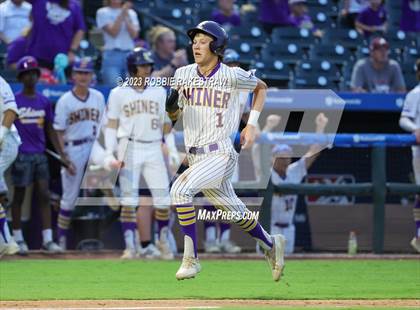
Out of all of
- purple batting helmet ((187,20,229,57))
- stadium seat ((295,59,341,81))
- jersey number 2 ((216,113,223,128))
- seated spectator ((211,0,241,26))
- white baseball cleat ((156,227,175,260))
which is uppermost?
purple batting helmet ((187,20,229,57))

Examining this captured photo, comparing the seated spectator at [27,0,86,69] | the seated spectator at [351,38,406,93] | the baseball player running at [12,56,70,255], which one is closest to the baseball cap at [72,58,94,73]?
the baseball player running at [12,56,70,255]

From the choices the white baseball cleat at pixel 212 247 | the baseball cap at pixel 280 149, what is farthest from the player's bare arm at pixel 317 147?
the white baseball cleat at pixel 212 247

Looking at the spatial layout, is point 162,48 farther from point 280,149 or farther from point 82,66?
point 280,149

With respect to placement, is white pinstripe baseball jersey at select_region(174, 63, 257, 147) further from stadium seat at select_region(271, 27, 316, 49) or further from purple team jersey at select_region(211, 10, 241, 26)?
stadium seat at select_region(271, 27, 316, 49)

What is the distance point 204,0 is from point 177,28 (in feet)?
3.49

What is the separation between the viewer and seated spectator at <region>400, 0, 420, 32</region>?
15.4 m

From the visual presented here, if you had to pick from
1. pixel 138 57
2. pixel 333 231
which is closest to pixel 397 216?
pixel 333 231

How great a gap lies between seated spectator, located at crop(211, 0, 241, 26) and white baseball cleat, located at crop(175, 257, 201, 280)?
24.3 ft

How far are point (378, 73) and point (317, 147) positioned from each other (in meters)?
2.46

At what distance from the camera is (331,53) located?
14125 millimetres

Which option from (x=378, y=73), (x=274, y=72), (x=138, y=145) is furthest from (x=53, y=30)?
(x=378, y=73)

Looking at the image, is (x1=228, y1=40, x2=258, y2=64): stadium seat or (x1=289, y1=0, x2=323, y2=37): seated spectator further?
(x1=289, y1=0, x2=323, y2=37): seated spectator

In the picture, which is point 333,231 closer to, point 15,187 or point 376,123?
point 376,123

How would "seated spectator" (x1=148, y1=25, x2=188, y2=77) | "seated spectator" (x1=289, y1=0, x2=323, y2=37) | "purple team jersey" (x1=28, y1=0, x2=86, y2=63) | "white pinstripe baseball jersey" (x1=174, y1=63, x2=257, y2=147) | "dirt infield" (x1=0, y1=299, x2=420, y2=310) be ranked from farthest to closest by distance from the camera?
"seated spectator" (x1=289, y1=0, x2=323, y2=37), "seated spectator" (x1=148, y1=25, x2=188, y2=77), "purple team jersey" (x1=28, y1=0, x2=86, y2=63), "white pinstripe baseball jersey" (x1=174, y1=63, x2=257, y2=147), "dirt infield" (x1=0, y1=299, x2=420, y2=310)
